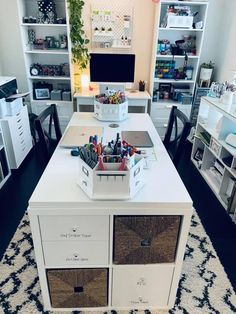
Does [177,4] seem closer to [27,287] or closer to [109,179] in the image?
[109,179]

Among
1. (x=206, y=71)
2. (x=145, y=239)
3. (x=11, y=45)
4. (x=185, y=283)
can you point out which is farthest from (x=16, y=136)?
(x=206, y=71)

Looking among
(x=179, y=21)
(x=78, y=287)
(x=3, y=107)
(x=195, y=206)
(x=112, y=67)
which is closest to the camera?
(x=78, y=287)

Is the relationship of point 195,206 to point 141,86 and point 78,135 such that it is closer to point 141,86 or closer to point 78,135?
point 78,135

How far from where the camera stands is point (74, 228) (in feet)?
3.73

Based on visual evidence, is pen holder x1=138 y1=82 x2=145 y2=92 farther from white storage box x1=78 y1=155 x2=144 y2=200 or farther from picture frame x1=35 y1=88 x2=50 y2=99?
white storage box x1=78 y1=155 x2=144 y2=200

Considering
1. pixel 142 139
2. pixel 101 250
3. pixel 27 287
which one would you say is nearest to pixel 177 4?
pixel 142 139

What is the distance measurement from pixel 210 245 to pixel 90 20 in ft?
9.78

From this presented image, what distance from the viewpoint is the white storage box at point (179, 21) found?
2.96m

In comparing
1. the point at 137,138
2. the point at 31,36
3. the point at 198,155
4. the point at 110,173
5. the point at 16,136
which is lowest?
the point at 198,155

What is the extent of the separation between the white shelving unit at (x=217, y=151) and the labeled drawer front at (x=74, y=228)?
1438mm

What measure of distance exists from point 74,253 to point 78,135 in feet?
2.66

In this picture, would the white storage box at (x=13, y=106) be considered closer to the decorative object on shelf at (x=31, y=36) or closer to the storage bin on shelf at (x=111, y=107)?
the decorative object on shelf at (x=31, y=36)

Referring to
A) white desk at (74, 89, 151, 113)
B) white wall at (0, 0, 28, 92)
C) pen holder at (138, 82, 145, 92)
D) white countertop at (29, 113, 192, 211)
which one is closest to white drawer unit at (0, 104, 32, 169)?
white desk at (74, 89, 151, 113)

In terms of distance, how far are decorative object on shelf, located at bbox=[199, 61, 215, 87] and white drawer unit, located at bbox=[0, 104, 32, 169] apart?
2310 millimetres
